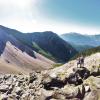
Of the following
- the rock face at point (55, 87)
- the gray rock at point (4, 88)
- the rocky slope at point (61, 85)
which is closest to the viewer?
the rock face at point (55, 87)

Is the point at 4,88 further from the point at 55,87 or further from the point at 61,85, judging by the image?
the point at 61,85

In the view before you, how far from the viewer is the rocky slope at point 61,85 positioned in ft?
162

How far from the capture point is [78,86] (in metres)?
51.2

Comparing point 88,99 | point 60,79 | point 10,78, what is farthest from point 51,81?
point 10,78

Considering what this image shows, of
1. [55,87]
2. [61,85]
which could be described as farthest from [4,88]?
[61,85]

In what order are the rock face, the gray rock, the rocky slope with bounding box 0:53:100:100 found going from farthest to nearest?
the gray rock
the rocky slope with bounding box 0:53:100:100
the rock face

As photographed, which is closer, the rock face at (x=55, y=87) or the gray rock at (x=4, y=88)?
the rock face at (x=55, y=87)

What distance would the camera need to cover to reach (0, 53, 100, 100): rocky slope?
162 feet

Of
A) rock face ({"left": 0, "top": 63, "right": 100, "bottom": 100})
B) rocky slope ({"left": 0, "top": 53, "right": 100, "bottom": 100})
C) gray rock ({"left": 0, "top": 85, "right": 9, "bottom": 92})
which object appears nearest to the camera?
rock face ({"left": 0, "top": 63, "right": 100, "bottom": 100})

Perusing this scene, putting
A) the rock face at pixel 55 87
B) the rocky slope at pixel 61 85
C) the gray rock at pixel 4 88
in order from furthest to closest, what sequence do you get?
the gray rock at pixel 4 88 → the rocky slope at pixel 61 85 → the rock face at pixel 55 87

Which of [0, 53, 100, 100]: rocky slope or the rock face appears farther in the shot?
[0, 53, 100, 100]: rocky slope

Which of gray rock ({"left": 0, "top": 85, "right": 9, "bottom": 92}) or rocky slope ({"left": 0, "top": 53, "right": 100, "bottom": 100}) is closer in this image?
rocky slope ({"left": 0, "top": 53, "right": 100, "bottom": 100})

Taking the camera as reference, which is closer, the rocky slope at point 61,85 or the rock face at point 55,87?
the rock face at point 55,87

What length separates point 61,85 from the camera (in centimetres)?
5475
